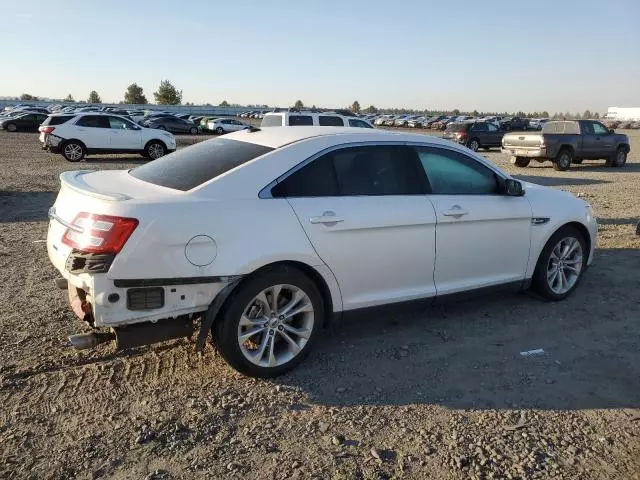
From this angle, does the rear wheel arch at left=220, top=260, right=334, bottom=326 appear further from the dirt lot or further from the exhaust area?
the exhaust area

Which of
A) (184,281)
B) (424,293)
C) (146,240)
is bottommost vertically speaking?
(424,293)

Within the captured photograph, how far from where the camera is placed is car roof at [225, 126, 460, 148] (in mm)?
4213

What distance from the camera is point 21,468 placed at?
2.82 m

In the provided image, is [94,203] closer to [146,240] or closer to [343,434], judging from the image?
[146,240]

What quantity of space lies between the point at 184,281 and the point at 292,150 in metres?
1.24

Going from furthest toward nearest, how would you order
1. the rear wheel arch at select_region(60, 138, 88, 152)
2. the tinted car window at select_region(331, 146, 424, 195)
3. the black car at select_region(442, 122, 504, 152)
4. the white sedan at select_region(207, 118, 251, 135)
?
the white sedan at select_region(207, 118, 251, 135), the black car at select_region(442, 122, 504, 152), the rear wheel arch at select_region(60, 138, 88, 152), the tinted car window at select_region(331, 146, 424, 195)

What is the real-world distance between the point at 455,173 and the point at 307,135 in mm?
1356

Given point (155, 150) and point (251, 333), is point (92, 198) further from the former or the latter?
point (155, 150)

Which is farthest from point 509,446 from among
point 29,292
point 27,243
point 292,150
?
point 27,243

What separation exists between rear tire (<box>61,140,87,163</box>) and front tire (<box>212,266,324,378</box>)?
59.1ft

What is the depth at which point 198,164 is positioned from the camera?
13.5 ft

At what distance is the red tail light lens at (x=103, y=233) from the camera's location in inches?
129

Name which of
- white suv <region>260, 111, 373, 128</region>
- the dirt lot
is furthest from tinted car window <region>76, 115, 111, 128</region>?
the dirt lot

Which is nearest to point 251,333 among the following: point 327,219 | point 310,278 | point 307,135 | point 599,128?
point 310,278
